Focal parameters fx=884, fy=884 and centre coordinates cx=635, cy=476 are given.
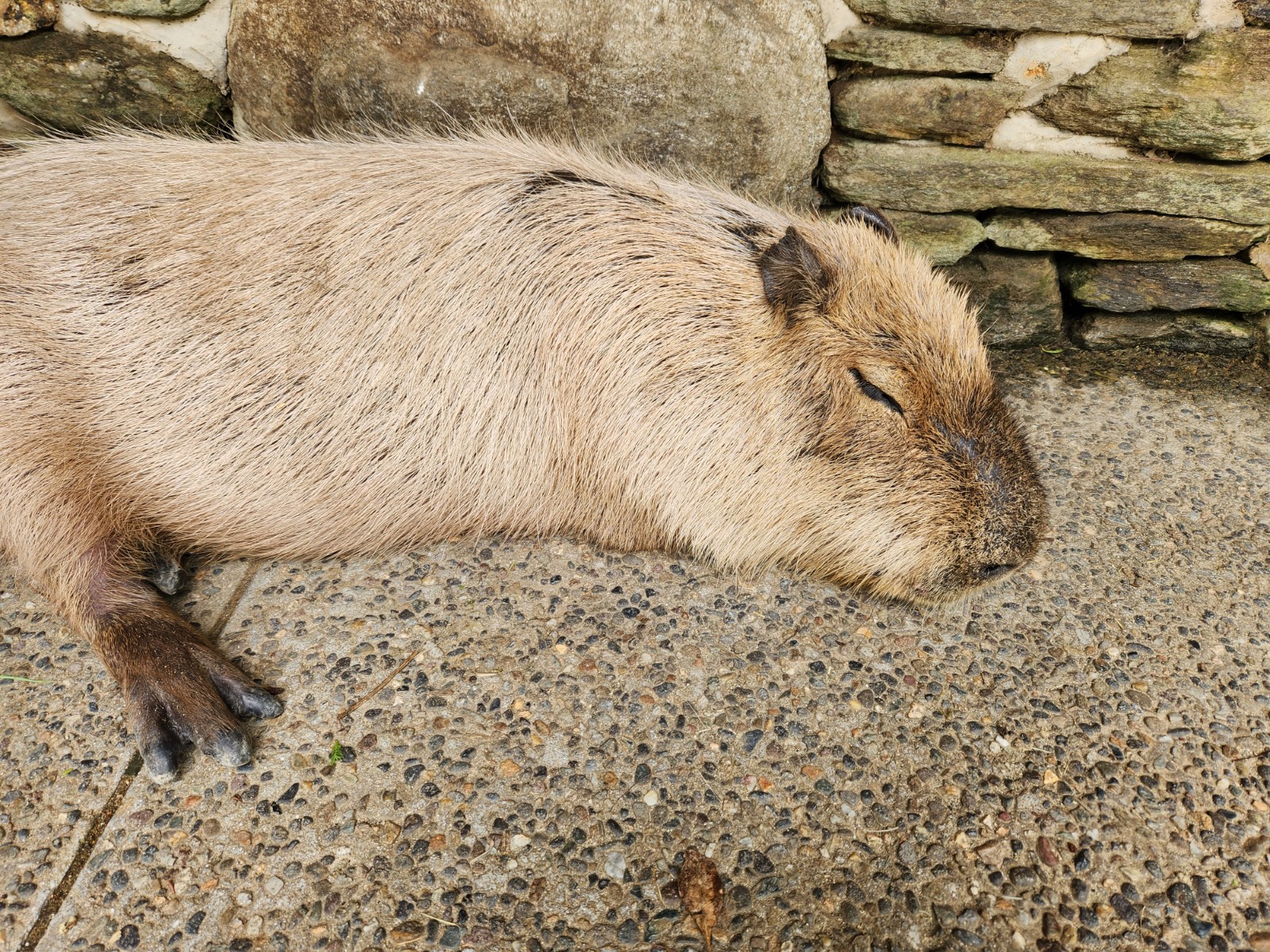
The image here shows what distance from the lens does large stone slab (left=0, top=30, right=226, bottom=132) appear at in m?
2.80

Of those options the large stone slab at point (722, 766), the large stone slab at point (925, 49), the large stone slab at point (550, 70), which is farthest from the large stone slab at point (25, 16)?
the large stone slab at point (925, 49)

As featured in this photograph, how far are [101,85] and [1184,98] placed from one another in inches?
142

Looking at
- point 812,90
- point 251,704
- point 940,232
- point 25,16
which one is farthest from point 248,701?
point 940,232

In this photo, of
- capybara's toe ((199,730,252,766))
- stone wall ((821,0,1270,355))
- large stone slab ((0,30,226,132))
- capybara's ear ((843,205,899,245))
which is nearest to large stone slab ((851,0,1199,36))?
stone wall ((821,0,1270,355))

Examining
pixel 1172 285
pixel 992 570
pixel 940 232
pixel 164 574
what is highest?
pixel 940 232

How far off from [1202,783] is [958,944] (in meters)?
0.79

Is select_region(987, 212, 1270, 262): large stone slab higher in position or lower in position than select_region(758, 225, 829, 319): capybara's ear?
lower

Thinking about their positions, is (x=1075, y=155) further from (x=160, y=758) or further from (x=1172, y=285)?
(x=160, y=758)

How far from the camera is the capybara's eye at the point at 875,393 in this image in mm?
2330

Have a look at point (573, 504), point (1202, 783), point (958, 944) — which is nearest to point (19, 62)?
point (573, 504)

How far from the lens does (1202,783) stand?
2.08 meters

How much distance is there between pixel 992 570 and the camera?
230cm

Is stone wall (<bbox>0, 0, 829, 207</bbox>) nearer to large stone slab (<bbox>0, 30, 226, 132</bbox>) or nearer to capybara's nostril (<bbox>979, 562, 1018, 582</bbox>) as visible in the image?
large stone slab (<bbox>0, 30, 226, 132</bbox>)

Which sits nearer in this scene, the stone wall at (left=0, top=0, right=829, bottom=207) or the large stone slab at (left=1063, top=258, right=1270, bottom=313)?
the stone wall at (left=0, top=0, right=829, bottom=207)
